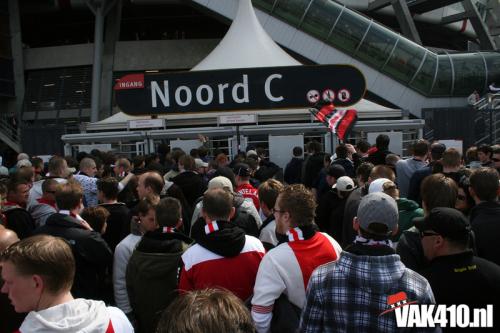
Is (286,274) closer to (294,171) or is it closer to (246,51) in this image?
(294,171)

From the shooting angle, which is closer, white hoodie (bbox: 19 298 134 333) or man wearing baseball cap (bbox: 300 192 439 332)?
white hoodie (bbox: 19 298 134 333)

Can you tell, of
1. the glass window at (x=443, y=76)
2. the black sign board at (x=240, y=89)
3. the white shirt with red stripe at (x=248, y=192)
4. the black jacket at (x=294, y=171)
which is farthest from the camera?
the glass window at (x=443, y=76)

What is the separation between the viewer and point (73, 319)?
6.63 ft

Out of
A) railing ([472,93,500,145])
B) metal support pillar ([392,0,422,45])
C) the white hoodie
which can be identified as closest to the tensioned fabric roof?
railing ([472,93,500,145])

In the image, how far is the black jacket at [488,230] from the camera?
11.3 ft

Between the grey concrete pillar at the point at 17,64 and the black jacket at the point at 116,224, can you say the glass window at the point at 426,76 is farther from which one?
the grey concrete pillar at the point at 17,64

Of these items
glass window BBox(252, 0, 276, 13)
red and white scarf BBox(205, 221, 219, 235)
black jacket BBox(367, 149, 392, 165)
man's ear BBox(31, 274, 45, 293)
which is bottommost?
man's ear BBox(31, 274, 45, 293)

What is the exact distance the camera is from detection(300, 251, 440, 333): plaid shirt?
2262mm

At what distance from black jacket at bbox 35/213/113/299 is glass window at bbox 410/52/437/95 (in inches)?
780

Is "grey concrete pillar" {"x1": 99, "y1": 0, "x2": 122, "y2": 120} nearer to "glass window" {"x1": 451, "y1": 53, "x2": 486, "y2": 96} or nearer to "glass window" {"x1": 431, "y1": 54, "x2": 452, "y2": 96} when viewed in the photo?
"glass window" {"x1": 431, "y1": 54, "x2": 452, "y2": 96}

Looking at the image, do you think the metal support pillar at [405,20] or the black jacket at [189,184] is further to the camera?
the metal support pillar at [405,20]

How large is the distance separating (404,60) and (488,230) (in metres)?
19.1

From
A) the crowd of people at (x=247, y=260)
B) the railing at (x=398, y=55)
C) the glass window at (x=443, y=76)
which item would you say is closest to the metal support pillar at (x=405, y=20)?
the railing at (x=398, y=55)

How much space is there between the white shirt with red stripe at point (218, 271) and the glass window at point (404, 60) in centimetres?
1970
